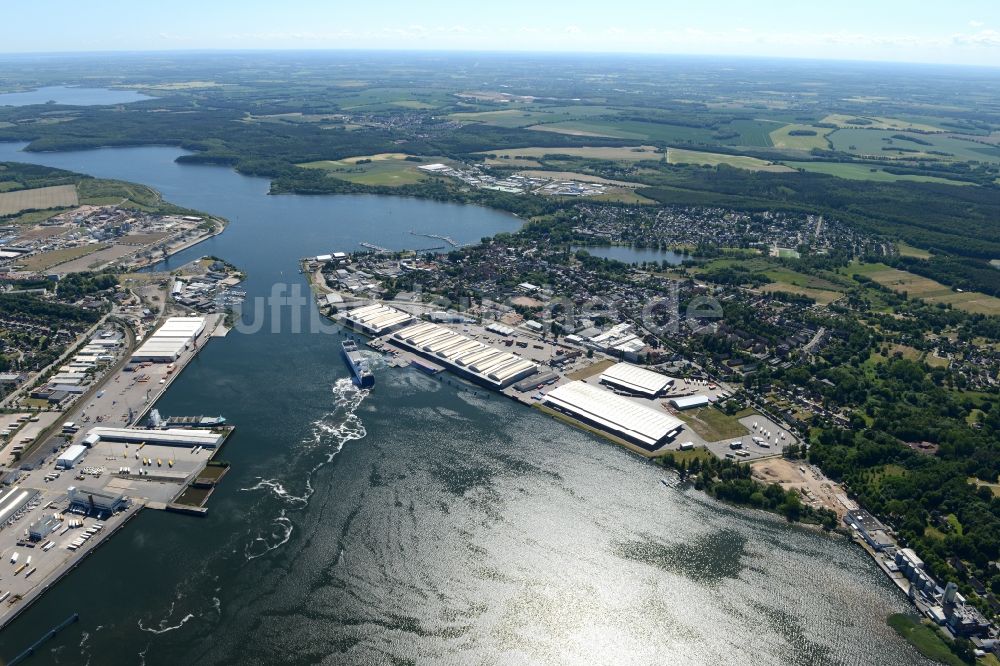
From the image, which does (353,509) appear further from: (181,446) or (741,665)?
(741,665)

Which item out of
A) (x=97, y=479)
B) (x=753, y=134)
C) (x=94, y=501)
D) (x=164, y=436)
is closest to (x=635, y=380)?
(x=164, y=436)

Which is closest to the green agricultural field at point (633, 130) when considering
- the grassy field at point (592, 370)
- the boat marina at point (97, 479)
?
the grassy field at point (592, 370)

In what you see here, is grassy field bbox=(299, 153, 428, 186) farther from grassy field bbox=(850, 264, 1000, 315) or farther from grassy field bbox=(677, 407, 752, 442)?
grassy field bbox=(677, 407, 752, 442)

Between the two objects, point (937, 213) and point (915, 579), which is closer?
point (915, 579)

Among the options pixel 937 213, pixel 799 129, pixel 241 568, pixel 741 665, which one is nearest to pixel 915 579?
pixel 741 665

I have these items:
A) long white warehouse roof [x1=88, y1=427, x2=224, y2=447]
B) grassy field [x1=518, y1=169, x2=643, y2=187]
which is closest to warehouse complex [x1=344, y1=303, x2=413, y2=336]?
long white warehouse roof [x1=88, y1=427, x2=224, y2=447]

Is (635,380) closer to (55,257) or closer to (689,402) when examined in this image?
(689,402)

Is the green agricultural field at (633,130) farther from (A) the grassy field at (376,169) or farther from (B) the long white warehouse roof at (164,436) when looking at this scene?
(B) the long white warehouse roof at (164,436)
